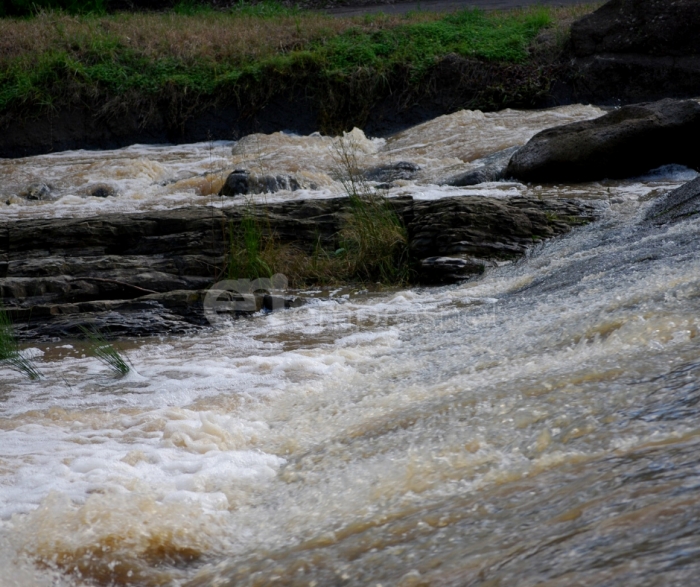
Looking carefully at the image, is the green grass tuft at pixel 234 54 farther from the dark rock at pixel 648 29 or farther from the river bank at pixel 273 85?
the dark rock at pixel 648 29

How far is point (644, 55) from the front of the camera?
42.4 feet

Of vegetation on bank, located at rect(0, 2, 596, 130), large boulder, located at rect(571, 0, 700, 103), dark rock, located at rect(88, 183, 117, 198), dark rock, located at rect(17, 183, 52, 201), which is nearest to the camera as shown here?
dark rock, located at rect(88, 183, 117, 198)

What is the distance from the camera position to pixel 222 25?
17.2 meters

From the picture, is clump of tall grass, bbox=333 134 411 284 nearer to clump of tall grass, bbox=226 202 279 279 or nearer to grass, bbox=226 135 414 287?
grass, bbox=226 135 414 287

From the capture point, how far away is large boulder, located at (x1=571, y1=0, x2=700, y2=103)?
12.7 metres

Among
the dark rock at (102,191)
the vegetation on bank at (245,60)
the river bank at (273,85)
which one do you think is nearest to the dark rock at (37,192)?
the dark rock at (102,191)

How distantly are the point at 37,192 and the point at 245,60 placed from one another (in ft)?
20.7

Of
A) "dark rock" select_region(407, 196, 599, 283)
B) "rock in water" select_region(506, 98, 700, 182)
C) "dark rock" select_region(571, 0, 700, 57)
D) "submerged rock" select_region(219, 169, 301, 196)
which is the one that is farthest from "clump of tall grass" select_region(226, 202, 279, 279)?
"dark rock" select_region(571, 0, 700, 57)

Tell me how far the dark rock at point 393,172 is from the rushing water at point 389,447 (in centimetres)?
435

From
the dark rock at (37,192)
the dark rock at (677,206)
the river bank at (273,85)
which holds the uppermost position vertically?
the river bank at (273,85)

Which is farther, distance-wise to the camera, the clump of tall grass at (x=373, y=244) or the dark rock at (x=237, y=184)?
the dark rock at (x=237, y=184)

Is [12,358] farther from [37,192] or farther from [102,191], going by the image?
[37,192]

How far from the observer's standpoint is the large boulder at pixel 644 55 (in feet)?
41.7

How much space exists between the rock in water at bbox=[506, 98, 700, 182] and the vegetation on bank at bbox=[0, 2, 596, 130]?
6.39m
